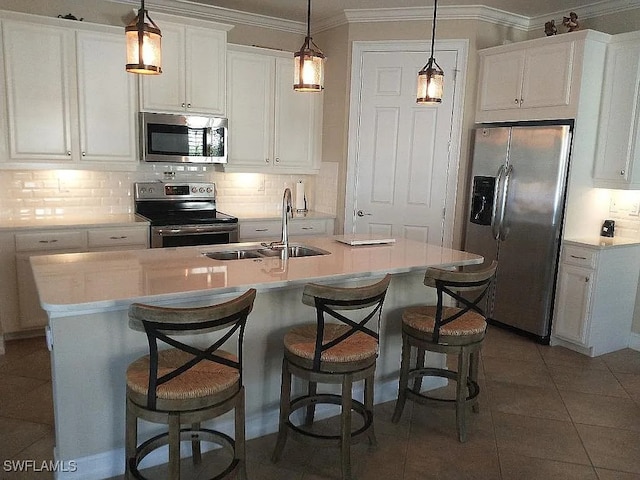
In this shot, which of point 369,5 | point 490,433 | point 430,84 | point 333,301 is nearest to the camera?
point 333,301

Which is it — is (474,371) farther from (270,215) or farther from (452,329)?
(270,215)

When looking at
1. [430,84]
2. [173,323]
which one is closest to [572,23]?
[430,84]

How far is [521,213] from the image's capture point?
174 inches

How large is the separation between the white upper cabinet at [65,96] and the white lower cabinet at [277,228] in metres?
1.22

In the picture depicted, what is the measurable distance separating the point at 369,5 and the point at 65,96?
2.74 m

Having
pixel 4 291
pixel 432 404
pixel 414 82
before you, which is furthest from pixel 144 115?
pixel 432 404

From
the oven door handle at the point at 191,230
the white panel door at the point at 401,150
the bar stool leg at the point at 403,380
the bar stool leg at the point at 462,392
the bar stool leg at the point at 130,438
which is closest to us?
the bar stool leg at the point at 130,438

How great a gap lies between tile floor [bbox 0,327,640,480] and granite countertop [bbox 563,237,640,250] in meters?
0.93

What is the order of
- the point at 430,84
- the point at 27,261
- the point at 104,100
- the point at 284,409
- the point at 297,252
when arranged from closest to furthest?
the point at 284,409 → the point at 430,84 → the point at 297,252 → the point at 27,261 → the point at 104,100

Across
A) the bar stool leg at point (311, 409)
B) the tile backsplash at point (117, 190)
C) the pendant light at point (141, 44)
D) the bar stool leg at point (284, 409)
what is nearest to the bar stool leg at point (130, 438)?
the bar stool leg at point (284, 409)

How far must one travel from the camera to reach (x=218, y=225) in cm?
468

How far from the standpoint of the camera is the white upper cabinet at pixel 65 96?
13.1 ft

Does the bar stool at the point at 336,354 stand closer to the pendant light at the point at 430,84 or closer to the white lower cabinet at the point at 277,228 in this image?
the pendant light at the point at 430,84

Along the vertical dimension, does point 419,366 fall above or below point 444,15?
below
